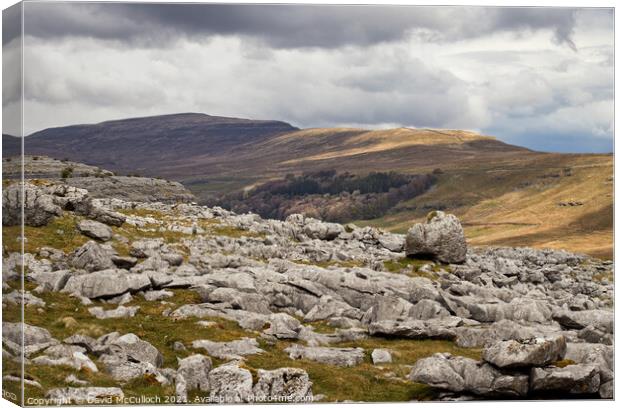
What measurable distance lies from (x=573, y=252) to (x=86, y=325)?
62.9 m

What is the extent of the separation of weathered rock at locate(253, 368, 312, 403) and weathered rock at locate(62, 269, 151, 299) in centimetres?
1340

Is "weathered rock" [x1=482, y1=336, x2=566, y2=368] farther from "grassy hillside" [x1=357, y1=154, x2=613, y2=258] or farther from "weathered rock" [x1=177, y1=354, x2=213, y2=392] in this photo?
"grassy hillside" [x1=357, y1=154, x2=613, y2=258]

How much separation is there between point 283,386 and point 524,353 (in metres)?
8.80

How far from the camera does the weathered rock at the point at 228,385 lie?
100 feet

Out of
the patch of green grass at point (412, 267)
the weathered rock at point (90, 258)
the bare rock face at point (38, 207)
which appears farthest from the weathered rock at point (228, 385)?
the patch of green grass at point (412, 267)

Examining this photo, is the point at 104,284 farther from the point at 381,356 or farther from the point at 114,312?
the point at 381,356

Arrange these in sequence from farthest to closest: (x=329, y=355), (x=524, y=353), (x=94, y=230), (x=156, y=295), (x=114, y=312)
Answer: (x=94, y=230) → (x=156, y=295) → (x=114, y=312) → (x=329, y=355) → (x=524, y=353)

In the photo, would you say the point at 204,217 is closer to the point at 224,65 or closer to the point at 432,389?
the point at 224,65

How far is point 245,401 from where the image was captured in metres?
30.7

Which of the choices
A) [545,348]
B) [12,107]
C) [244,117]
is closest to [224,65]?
[244,117]

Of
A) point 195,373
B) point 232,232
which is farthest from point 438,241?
point 195,373

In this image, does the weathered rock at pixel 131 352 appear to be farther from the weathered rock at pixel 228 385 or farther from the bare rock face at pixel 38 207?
the bare rock face at pixel 38 207

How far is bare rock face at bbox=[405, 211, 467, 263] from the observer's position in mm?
67438

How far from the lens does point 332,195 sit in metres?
120
